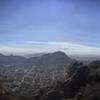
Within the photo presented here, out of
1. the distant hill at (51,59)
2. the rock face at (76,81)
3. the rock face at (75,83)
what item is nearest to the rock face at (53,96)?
the rock face at (75,83)

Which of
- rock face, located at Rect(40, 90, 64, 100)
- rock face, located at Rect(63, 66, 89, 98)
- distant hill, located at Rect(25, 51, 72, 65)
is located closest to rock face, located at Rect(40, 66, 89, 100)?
rock face, located at Rect(63, 66, 89, 98)

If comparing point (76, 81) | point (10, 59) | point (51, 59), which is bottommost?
point (10, 59)

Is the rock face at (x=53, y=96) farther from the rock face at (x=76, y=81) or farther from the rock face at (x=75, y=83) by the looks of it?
the rock face at (x=76, y=81)

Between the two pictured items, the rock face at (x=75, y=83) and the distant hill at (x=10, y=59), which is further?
the distant hill at (x=10, y=59)

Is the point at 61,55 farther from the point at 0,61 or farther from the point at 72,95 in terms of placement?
the point at 72,95

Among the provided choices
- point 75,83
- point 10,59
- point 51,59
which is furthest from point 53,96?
point 10,59

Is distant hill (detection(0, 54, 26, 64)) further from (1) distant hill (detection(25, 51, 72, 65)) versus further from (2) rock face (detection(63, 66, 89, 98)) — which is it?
(2) rock face (detection(63, 66, 89, 98))

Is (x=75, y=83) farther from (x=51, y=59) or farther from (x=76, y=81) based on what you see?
(x=51, y=59)

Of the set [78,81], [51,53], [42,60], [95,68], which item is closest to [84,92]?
[78,81]

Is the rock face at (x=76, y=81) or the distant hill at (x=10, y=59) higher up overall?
the rock face at (x=76, y=81)

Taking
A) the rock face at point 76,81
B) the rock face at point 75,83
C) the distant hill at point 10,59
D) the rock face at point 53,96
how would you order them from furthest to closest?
the distant hill at point 10,59
the rock face at point 76,81
the rock face at point 75,83
the rock face at point 53,96

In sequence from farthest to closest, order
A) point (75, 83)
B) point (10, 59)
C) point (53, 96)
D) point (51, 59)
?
point (10, 59), point (51, 59), point (75, 83), point (53, 96)
